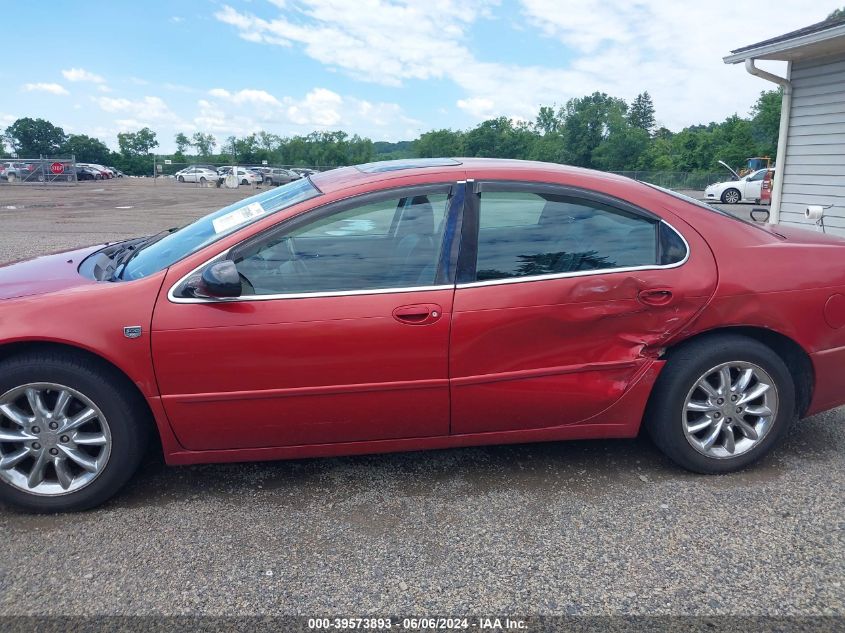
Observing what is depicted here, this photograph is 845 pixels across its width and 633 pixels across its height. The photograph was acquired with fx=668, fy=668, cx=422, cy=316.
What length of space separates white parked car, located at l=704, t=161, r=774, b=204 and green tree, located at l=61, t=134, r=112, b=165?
2976 inches

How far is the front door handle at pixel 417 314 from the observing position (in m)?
3.01

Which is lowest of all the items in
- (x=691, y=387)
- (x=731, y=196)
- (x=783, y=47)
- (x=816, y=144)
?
(x=731, y=196)

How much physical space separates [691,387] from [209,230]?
256 centimetres

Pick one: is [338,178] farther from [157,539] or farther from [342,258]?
[157,539]

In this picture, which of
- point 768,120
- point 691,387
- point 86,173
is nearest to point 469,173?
point 691,387

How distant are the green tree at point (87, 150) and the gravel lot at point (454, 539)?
89.8 metres

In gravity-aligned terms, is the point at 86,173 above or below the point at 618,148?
below

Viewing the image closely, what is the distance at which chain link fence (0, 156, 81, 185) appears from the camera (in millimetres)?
39375

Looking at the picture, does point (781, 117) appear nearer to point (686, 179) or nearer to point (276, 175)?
point (686, 179)

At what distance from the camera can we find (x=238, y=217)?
3.42 meters

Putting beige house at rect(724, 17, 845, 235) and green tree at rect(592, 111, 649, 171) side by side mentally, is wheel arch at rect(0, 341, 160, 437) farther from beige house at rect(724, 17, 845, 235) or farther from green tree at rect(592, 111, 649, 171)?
green tree at rect(592, 111, 649, 171)

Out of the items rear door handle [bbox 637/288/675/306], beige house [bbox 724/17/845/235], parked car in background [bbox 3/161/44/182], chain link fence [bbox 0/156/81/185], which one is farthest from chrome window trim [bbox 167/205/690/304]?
parked car in background [bbox 3/161/44/182]

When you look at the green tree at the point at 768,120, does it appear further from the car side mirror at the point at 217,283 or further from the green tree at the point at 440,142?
the car side mirror at the point at 217,283

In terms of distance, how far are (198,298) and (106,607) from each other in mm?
1267
